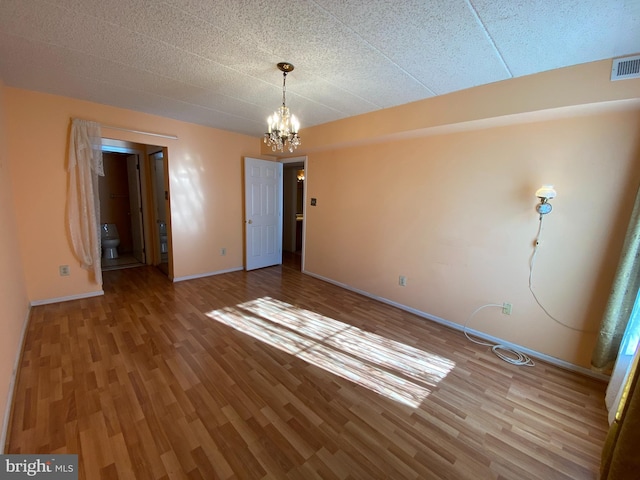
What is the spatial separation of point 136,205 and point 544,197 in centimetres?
627

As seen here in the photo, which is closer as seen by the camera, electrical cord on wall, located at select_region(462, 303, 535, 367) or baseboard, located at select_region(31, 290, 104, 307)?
electrical cord on wall, located at select_region(462, 303, 535, 367)

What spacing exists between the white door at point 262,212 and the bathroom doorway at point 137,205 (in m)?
1.31

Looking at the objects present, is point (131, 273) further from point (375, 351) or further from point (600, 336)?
point (600, 336)

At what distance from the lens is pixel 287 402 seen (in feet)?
5.97

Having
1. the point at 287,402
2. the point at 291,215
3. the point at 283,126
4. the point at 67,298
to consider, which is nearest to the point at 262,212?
the point at 291,215

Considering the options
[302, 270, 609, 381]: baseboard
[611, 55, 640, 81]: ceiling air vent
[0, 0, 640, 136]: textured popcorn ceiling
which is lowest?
[302, 270, 609, 381]: baseboard

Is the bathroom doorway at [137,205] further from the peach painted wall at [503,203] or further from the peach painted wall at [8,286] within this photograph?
the peach painted wall at [503,203]

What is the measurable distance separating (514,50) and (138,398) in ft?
11.9

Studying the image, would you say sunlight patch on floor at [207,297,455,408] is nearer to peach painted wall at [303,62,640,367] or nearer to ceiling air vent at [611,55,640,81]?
peach painted wall at [303,62,640,367]

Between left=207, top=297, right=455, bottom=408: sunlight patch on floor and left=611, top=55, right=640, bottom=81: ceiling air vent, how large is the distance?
100.0 inches

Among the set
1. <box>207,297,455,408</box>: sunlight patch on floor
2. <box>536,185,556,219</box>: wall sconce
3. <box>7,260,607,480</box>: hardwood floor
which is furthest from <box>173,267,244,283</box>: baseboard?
<box>536,185,556,219</box>: wall sconce

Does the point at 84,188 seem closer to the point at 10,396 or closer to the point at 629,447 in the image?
the point at 10,396

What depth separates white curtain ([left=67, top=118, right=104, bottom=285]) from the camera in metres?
3.06

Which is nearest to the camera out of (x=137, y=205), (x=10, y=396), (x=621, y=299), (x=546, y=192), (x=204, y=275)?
(x=10, y=396)
